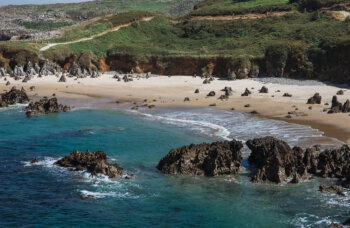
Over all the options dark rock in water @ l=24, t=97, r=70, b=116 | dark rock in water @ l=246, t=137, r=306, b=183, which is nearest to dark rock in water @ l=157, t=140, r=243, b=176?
dark rock in water @ l=246, t=137, r=306, b=183

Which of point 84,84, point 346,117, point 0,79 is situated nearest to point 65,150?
point 346,117

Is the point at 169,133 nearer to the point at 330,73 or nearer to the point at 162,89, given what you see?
the point at 162,89

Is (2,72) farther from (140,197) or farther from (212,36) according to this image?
(140,197)

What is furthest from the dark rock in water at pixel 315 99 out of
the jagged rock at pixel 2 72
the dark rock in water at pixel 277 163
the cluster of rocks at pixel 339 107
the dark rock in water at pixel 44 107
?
the jagged rock at pixel 2 72

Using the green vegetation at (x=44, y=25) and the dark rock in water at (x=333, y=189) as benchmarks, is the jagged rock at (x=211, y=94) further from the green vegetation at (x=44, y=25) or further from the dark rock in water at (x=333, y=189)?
the green vegetation at (x=44, y=25)

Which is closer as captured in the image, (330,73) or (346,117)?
(346,117)

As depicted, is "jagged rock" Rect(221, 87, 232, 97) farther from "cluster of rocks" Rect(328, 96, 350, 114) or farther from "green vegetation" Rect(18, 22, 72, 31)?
"green vegetation" Rect(18, 22, 72, 31)

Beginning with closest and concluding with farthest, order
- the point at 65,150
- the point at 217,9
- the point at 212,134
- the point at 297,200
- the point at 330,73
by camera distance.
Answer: the point at 297,200
the point at 65,150
the point at 212,134
the point at 330,73
the point at 217,9
